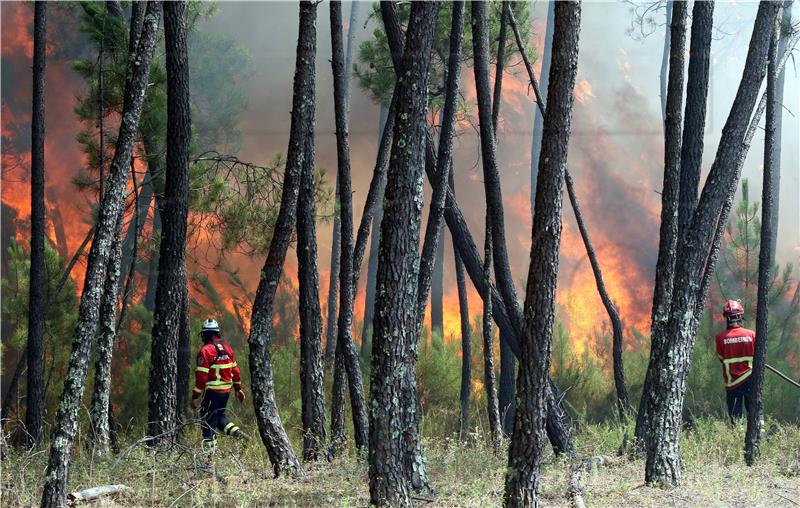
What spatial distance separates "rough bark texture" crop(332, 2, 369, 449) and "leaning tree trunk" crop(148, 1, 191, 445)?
68.2 inches

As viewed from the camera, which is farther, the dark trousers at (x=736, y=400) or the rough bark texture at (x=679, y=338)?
the dark trousers at (x=736, y=400)

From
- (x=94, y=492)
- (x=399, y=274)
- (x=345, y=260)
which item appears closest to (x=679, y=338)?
(x=399, y=274)

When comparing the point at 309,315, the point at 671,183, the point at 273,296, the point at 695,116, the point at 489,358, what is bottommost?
the point at 489,358

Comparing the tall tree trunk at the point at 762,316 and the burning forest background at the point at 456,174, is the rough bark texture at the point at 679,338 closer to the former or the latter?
the tall tree trunk at the point at 762,316

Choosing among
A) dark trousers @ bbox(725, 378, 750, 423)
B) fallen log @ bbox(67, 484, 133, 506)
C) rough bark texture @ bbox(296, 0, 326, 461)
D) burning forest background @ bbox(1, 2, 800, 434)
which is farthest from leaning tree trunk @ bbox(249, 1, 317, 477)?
burning forest background @ bbox(1, 2, 800, 434)

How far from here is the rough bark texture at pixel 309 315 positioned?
10.2 meters

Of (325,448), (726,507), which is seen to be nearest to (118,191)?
(325,448)

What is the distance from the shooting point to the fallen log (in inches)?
288

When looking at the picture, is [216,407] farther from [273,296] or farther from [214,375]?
[273,296]

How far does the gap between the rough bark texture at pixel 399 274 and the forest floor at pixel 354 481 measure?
18.4 inches

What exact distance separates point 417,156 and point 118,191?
235cm

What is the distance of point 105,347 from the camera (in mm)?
8961

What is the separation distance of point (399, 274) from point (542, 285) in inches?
43.0

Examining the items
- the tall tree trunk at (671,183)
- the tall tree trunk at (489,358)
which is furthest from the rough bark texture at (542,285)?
the tall tree trunk at (489,358)
